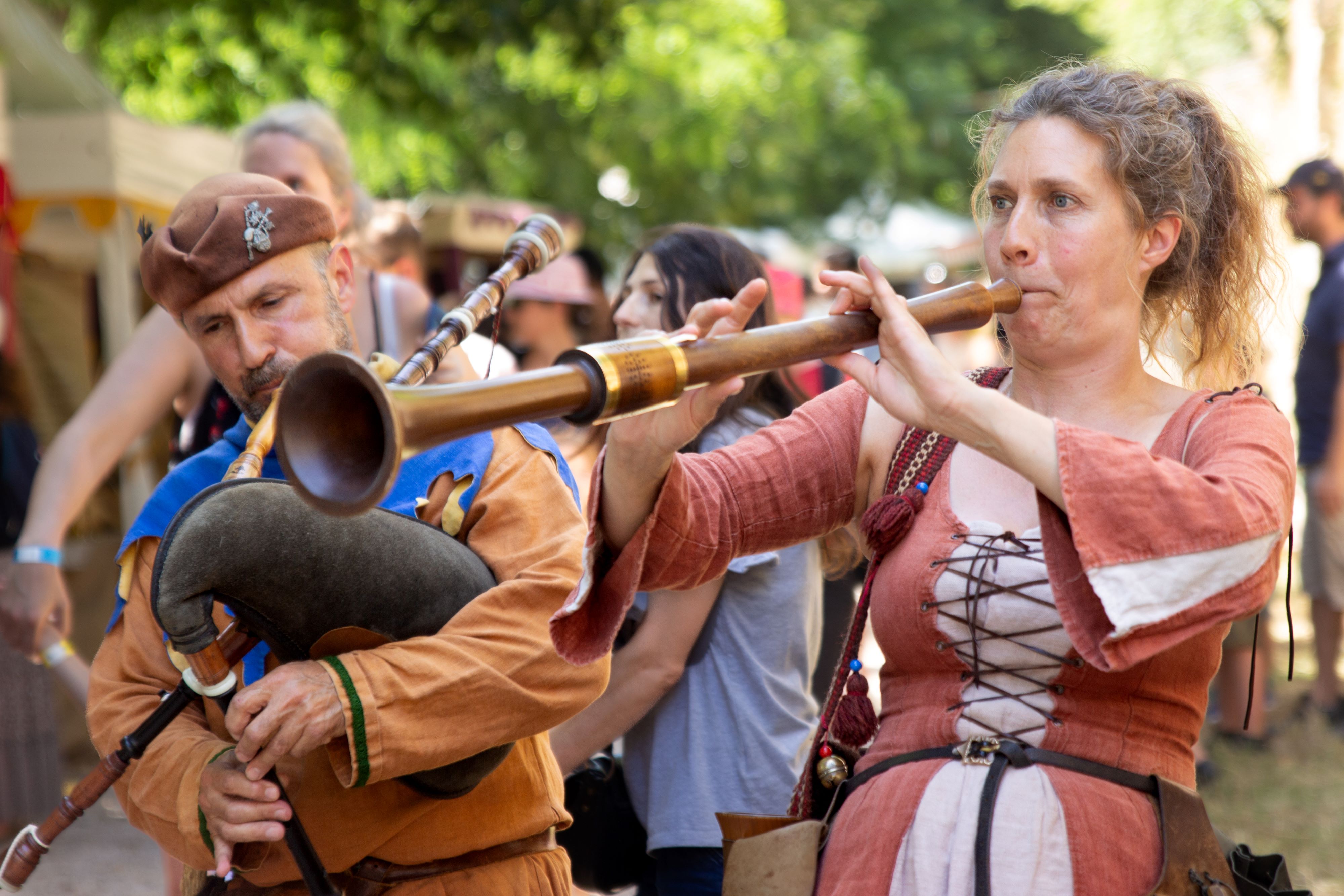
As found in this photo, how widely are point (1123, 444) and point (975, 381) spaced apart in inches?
24.2

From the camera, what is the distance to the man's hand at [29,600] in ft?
10.2

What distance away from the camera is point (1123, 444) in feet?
5.25

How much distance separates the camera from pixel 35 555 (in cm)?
311

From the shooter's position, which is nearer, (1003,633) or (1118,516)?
(1118,516)

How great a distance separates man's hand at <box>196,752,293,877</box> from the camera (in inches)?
71.6

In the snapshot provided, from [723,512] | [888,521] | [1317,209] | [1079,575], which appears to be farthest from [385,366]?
[1317,209]

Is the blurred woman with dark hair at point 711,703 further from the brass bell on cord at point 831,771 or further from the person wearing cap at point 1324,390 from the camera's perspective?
the person wearing cap at point 1324,390


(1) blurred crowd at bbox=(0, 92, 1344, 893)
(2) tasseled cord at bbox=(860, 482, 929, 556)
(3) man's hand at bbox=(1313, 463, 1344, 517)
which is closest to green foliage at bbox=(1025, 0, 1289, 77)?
(3) man's hand at bbox=(1313, 463, 1344, 517)

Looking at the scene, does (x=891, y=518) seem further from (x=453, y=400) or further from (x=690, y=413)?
(x=453, y=400)

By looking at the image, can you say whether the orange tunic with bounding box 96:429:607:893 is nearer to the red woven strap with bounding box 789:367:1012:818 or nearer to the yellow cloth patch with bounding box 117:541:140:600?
the yellow cloth patch with bounding box 117:541:140:600

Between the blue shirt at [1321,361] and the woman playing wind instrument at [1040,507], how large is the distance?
4.08 m

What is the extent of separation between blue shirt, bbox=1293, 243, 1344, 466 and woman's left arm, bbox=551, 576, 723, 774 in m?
4.16

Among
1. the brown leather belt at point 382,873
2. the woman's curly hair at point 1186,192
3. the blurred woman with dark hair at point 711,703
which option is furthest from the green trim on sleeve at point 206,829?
the woman's curly hair at point 1186,192

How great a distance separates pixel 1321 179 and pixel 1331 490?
56.5 inches
